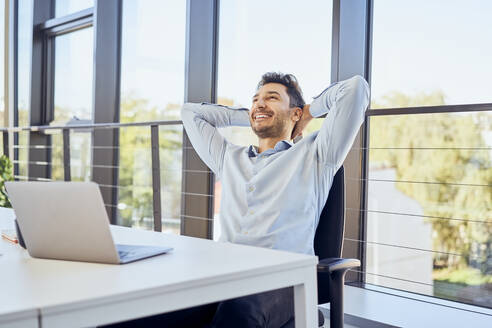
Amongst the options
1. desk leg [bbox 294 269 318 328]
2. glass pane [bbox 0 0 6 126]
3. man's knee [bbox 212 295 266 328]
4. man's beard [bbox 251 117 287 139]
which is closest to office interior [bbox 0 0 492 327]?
man's knee [bbox 212 295 266 328]

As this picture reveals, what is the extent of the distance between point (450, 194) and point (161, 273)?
1760 mm

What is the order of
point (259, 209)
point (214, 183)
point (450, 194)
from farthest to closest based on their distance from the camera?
point (214, 183) → point (450, 194) → point (259, 209)

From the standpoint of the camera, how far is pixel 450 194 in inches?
92.4

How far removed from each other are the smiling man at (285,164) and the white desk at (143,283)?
46 cm

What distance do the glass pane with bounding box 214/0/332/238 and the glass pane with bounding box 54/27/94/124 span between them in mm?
1557

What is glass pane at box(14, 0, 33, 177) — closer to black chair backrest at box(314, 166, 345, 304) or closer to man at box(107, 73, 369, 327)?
man at box(107, 73, 369, 327)

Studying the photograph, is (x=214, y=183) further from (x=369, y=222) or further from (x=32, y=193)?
(x=32, y=193)

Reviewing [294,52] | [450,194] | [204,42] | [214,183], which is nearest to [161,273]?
[450,194]

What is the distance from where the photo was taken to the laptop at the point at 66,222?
94 cm

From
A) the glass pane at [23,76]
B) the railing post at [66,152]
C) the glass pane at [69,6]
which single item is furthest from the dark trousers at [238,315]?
the glass pane at [23,76]

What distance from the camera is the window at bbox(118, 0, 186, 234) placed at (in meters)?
3.64

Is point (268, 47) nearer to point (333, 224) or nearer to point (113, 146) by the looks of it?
point (113, 146)

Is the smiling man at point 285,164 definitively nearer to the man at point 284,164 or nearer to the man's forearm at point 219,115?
the man at point 284,164

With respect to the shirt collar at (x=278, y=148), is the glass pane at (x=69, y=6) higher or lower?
higher
